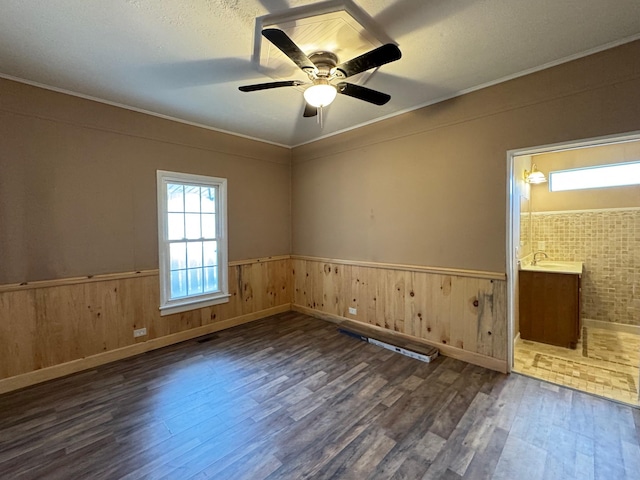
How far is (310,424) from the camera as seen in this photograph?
6.97 feet

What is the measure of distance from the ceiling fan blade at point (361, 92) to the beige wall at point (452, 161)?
1.20 metres

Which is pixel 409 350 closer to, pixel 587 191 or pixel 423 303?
pixel 423 303

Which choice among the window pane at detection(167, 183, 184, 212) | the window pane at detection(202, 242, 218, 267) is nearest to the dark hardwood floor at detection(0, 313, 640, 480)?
the window pane at detection(202, 242, 218, 267)

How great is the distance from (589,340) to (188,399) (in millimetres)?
4582

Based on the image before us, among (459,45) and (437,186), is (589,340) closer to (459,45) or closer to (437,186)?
(437,186)

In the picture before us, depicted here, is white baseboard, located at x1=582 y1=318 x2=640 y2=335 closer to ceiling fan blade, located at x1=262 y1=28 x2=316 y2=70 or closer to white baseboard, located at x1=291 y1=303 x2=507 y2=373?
white baseboard, located at x1=291 y1=303 x2=507 y2=373

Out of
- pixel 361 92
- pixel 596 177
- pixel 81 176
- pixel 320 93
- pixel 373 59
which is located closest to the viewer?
pixel 373 59

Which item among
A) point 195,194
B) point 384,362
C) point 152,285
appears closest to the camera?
point 384,362

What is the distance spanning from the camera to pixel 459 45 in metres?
2.16

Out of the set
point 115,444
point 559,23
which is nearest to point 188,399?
point 115,444

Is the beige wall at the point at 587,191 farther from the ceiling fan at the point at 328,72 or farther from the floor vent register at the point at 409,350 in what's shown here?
the ceiling fan at the point at 328,72

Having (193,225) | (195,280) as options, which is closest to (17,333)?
(195,280)

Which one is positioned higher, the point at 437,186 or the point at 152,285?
the point at 437,186

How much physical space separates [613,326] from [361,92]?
4.55 meters
